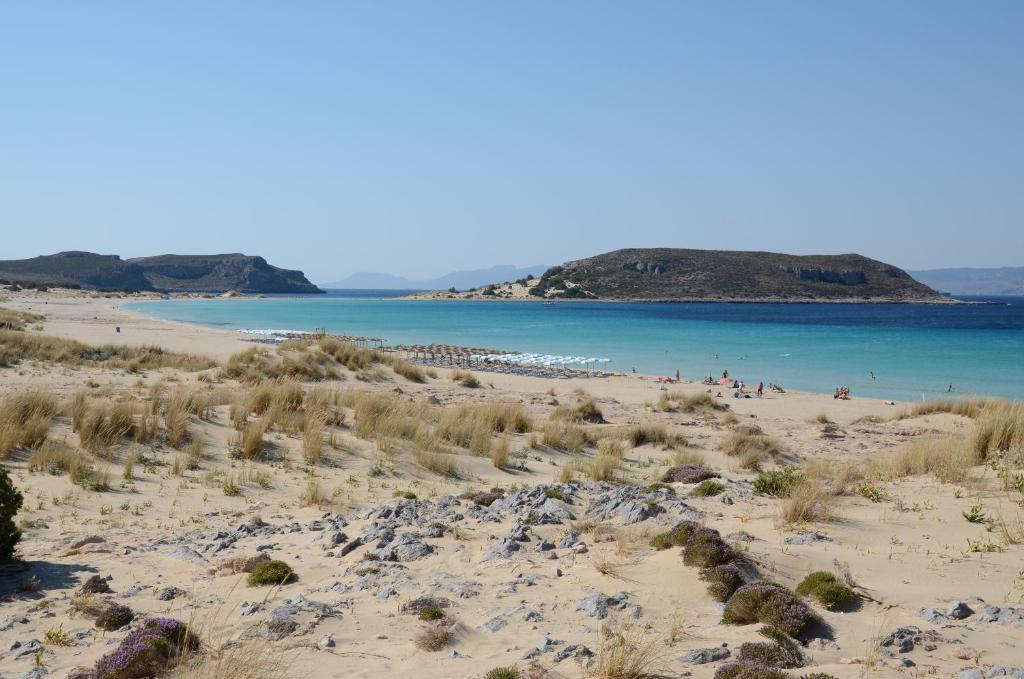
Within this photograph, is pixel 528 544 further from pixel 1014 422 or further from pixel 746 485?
pixel 1014 422

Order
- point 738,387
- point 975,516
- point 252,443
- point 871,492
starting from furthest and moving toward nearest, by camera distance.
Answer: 1. point 738,387
2. point 252,443
3. point 871,492
4. point 975,516

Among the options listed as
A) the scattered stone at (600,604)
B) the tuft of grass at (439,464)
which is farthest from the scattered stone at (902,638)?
the tuft of grass at (439,464)

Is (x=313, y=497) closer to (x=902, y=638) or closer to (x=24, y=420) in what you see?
(x=24, y=420)

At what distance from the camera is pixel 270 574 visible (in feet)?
22.3

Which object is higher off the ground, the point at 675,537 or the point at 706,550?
the point at 706,550

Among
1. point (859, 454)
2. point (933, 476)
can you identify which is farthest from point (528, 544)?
point (859, 454)

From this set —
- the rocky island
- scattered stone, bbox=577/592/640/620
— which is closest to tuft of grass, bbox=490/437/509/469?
scattered stone, bbox=577/592/640/620

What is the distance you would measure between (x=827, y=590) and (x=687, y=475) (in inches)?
224

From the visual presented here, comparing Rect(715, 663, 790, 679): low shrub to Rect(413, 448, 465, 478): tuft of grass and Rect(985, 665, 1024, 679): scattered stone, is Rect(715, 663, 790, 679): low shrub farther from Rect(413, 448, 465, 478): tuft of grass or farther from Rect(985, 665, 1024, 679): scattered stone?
Rect(413, 448, 465, 478): tuft of grass

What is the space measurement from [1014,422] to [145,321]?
5897cm

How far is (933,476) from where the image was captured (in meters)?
9.85

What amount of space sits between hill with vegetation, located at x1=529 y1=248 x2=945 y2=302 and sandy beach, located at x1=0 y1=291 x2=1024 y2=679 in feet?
387

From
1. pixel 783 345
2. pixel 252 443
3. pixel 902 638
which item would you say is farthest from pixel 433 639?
pixel 783 345

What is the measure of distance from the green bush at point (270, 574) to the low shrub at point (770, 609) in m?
3.99
